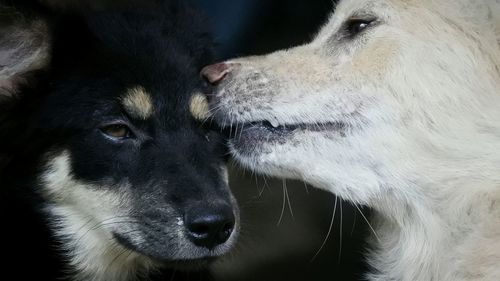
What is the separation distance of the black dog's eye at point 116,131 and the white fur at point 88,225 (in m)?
0.12

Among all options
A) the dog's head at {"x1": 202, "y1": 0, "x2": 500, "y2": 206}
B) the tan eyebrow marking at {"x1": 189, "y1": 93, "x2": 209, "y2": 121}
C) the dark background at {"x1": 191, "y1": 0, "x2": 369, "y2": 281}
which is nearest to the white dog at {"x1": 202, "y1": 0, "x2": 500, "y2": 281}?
the dog's head at {"x1": 202, "y1": 0, "x2": 500, "y2": 206}

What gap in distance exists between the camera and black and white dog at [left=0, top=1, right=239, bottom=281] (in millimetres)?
1818

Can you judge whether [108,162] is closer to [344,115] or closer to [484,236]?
[344,115]

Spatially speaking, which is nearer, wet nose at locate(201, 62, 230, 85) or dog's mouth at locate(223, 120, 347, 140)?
dog's mouth at locate(223, 120, 347, 140)

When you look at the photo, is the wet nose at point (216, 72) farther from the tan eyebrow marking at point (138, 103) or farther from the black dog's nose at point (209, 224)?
the black dog's nose at point (209, 224)

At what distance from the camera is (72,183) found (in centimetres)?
188

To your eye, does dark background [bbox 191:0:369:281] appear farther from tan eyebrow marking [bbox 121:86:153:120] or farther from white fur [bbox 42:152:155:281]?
tan eyebrow marking [bbox 121:86:153:120]

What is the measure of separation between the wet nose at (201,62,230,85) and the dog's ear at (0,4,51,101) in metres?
0.44

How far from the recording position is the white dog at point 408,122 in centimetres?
169

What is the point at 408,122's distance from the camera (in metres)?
1.71

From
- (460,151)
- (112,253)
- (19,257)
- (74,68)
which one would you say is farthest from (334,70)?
(19,257)

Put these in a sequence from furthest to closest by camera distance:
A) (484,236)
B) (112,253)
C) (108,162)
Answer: (112,253) → (108,162) → (484,236)

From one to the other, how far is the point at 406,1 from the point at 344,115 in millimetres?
335

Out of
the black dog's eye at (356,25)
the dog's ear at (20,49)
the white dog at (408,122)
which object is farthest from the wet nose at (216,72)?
the dog's ear at (20,49)
